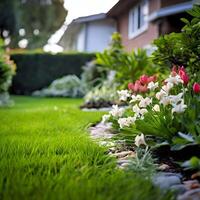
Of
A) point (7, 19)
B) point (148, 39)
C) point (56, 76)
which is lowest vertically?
point (56, 76)

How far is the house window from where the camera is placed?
1384 cm

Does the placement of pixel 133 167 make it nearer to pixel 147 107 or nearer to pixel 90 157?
pixel 90 157

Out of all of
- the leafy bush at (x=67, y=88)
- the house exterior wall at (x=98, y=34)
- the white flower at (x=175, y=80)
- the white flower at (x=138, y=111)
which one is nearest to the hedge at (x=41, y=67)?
the leafy bush at (x=67, y=88)

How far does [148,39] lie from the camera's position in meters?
13.1

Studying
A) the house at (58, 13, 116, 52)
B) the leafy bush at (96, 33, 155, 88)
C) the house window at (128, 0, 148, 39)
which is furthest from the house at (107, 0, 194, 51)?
the house at (58, 13, 116, 52)

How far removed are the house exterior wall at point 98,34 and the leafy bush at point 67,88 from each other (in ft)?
17.6

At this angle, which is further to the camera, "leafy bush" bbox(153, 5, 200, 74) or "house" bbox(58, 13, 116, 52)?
"house" bbox(58, 13, 116, 52)

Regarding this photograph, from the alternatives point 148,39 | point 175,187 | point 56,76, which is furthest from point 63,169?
point 56,76

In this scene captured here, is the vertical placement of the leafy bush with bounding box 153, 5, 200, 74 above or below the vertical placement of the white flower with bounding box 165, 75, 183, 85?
above

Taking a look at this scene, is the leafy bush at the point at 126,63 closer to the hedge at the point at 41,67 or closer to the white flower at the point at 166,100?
the white flower at the point at 166,100

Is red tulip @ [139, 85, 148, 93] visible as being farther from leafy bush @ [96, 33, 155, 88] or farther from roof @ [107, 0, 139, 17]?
roof @ [107, 0, 139, 17]

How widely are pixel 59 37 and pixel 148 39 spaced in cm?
1752

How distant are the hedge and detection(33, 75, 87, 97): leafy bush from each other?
760mm

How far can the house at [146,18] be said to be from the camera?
9977 mm
